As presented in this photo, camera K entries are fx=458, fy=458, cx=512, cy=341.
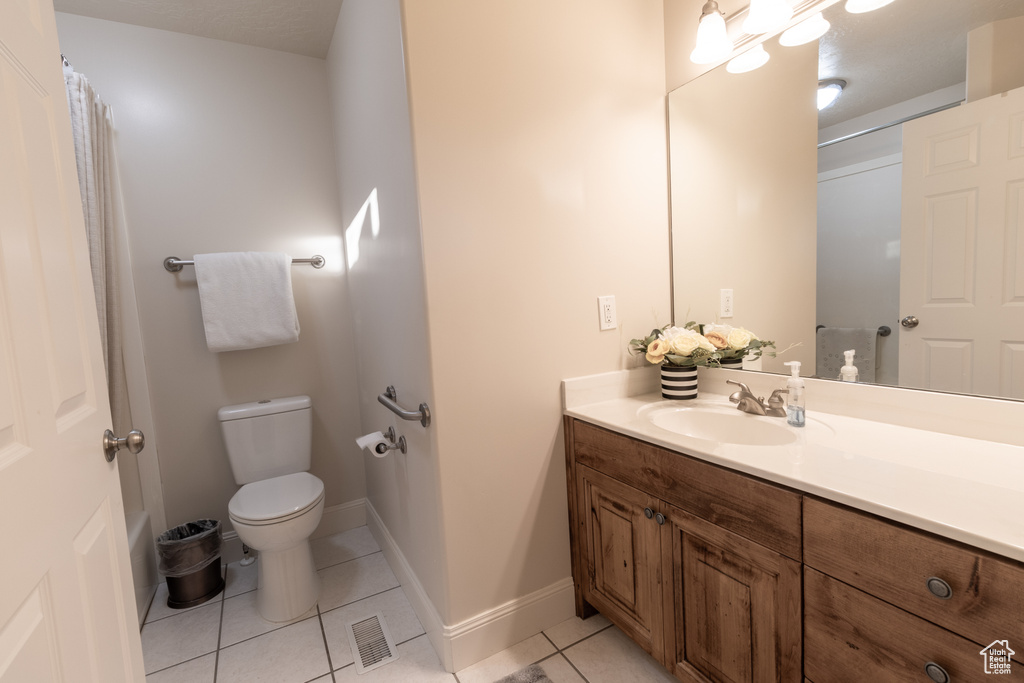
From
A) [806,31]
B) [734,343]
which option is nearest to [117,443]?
[734,343]

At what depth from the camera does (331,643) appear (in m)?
1.63

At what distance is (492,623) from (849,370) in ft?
4.39

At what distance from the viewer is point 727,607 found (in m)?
1.07

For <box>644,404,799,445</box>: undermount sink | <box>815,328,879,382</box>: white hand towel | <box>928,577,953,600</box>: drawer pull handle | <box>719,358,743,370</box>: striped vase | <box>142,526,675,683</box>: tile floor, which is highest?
<box>815,328,879,382</box>: white hand towel

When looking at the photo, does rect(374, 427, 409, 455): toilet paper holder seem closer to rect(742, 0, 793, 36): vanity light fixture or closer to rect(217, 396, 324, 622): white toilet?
rect(217, 396, 324, 622): white toilet

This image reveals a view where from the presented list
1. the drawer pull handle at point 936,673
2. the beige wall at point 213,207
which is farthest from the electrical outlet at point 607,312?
the beige wall at point 213,207

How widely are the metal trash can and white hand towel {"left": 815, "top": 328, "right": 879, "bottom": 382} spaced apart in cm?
241

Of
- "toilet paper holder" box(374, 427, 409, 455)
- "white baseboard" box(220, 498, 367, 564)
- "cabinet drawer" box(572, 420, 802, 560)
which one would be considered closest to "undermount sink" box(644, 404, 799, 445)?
"cabinet drawer" box(572, 420, 802, 560)

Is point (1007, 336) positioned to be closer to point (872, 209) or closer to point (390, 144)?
point (872, 209)

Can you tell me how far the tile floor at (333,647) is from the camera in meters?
1.44

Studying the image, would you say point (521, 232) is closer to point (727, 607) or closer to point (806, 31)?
point (806, 31)

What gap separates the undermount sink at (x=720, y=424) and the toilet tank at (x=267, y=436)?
1632mm

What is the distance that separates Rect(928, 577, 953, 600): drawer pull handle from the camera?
27.1 inches

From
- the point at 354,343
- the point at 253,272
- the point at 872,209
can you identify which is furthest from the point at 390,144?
the point at 872,209
